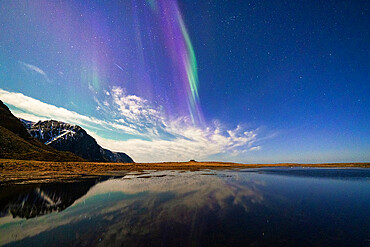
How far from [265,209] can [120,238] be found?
11.8 m

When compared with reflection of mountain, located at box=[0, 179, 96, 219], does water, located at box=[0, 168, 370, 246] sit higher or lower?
lower

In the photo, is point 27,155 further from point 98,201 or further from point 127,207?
point 127,207

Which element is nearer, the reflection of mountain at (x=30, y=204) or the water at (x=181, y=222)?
the water at (x=181, y=222)

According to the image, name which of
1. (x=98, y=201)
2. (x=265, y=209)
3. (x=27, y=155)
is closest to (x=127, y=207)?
(x=98, y=201)

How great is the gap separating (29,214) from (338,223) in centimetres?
2323

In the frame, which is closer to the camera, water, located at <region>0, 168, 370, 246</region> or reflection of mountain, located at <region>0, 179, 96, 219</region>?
water, located at <region>0, 168, 370, 246</region>

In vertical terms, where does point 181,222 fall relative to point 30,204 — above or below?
below

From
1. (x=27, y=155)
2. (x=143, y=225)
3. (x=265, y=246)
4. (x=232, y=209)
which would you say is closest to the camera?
(x=265, y=246)

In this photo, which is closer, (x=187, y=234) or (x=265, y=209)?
(x=187, y=234)

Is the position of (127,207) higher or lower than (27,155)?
lower

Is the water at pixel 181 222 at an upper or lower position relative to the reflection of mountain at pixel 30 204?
lower

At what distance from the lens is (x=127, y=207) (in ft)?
42.1

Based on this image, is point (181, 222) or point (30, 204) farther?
point (30, 204)

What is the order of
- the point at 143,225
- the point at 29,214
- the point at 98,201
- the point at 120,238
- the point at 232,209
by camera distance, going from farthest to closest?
the point at 98,201, the point at 232,209, the point at 29,214, the point at 143,225, the point at 120,238
